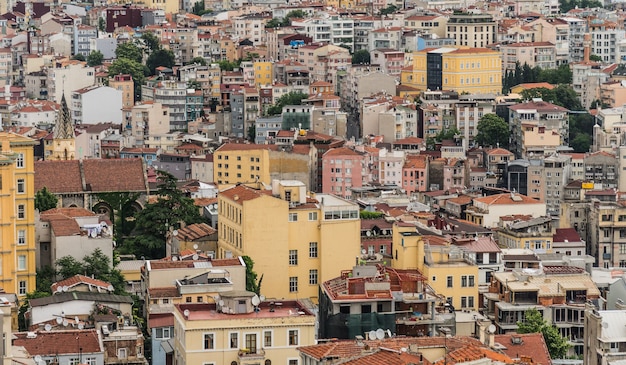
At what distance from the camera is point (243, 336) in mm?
34781

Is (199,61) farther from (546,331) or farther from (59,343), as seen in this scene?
(59,343)

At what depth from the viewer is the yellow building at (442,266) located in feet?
149

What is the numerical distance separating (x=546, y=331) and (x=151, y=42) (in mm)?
69169

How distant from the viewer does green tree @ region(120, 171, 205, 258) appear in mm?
53531

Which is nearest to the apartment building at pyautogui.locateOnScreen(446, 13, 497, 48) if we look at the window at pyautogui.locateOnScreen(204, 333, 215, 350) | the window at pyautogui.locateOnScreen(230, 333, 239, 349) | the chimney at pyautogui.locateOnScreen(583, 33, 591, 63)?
the chimney at pyautogui.locateOnScreen(583, 33, 591, 63)

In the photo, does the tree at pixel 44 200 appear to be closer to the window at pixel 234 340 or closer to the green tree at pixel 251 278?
the green tree at pixel 251 278

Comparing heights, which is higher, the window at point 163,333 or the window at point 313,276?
the window at point 163,333

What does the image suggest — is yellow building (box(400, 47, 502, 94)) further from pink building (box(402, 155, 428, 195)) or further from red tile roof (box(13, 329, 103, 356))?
red tile roof (box(13, 329, 103, 356))

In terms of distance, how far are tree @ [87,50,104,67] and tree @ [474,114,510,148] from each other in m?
30.3

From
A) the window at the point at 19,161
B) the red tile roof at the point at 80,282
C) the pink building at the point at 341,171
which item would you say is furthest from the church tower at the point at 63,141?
the red tile roof at the point at 80,282

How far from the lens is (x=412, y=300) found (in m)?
39.8

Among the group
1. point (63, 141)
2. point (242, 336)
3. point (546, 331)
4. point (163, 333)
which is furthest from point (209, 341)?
point (63, 141)

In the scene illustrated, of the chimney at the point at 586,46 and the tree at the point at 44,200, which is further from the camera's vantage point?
the chimney at the point at 586,46

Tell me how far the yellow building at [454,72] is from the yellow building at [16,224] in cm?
4913
